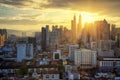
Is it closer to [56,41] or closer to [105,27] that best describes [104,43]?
[105,27]

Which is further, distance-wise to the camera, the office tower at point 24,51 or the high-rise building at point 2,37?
the office tower at point 24,51

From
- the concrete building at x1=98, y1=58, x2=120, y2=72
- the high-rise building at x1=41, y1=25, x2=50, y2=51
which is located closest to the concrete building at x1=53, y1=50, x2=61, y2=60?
the high-rise building at x1=41, y1=25, x2=50, y2=51

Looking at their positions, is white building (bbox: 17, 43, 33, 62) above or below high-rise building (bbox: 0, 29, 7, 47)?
below

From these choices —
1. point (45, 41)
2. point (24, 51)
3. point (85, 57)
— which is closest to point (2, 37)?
point (24, 51)

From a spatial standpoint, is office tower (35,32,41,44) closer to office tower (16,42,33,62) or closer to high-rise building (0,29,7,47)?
office tower (16,42,33,62)

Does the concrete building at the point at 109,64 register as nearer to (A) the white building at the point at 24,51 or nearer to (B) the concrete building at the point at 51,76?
(A) the white building at the point at 24,51

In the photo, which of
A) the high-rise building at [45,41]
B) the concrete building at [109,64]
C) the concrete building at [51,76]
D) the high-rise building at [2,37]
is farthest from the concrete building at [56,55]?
the concrete building at [51,76]

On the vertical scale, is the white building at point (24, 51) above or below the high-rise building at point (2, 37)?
below

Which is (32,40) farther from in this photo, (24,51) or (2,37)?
(2,37)

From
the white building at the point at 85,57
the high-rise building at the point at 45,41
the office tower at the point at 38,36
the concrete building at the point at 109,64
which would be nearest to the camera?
the concrete building at the point at 109,64

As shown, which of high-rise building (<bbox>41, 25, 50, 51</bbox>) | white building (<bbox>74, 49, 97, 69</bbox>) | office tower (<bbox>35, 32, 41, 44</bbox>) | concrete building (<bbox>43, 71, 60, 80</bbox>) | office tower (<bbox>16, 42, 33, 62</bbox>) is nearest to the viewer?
concrete building (<bbox>43, 71, 60, 80</bbox>)

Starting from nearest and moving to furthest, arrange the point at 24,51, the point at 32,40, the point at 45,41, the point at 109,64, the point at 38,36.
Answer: the point at 109,64 → the point at 38,36 → the point at 32,40 → the point at 24,51 → the point at 45,41
